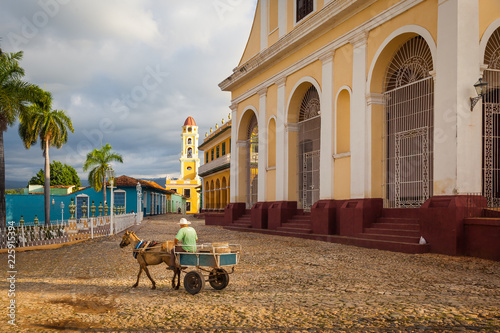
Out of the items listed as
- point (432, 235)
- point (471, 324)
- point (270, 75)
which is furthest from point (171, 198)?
point (471, 324)

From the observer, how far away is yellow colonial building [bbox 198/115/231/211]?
121 feet

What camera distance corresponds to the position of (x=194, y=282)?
20.9 feet

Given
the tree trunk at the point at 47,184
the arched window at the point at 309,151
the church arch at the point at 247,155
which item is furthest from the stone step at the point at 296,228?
the tree trunk at the point at 47,184

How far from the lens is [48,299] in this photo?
614 cm

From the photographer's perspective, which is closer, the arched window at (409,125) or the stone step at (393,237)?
the stone step at (393,237)

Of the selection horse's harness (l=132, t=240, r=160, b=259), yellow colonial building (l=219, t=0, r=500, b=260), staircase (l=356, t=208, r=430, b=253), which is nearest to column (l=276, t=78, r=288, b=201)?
yellow colonial building (l=219, t=0, r=500, b=260)

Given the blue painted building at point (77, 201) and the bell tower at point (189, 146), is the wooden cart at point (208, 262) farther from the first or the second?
the bell tower at point (189, 146)

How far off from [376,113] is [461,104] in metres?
3.48

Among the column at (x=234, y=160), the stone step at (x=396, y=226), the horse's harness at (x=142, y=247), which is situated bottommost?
the stone step at (x=396, y=226)

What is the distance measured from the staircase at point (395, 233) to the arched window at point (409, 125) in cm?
38

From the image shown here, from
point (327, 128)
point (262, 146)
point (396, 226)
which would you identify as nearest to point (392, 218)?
point (396, 226)

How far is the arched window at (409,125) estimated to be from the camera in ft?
41.2

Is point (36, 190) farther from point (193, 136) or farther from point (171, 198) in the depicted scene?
point (193, 136)

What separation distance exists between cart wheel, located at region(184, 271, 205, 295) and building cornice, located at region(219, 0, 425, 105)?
9234mm
